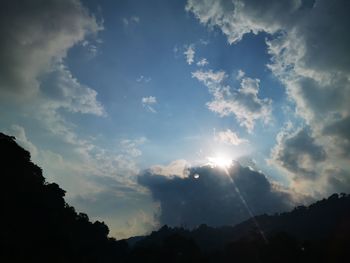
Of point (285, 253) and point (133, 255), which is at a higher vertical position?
point (133, 255)

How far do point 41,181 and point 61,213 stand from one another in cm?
941

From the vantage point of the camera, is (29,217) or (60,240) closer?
(29,217)

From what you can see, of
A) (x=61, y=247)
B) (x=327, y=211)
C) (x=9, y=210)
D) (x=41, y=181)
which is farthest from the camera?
(x=327, y=211)

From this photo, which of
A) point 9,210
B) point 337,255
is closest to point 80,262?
point 9,210

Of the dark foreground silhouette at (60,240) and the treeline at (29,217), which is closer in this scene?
the treeline at (29,217)

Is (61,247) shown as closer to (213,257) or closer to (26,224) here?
(26,224)

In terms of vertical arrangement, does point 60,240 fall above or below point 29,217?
below

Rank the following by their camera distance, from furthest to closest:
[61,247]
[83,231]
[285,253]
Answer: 1. [83,231]
2. [285,253]
3. [61,247]

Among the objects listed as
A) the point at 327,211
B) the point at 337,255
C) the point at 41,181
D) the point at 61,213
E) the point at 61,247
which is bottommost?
the point at 337,255

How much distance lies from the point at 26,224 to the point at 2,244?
1317 cm

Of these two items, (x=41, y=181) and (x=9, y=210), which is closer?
(x=9, y=210)

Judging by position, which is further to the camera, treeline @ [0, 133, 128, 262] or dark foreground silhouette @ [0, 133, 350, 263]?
dark foreground silhouette @ [0, 133, 350, 263]

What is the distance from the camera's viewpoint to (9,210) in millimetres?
54875

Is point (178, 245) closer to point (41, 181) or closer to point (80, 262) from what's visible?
point (80, 262)
